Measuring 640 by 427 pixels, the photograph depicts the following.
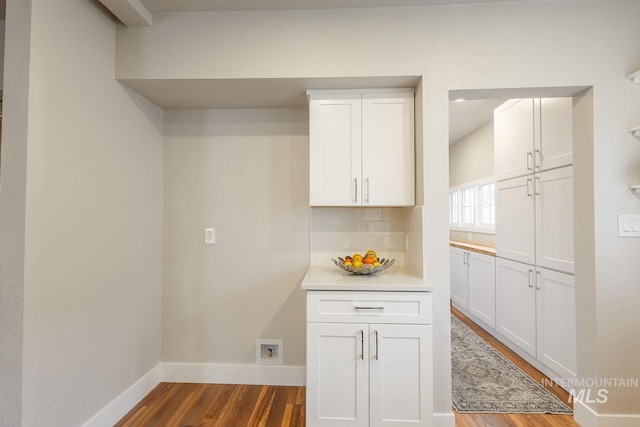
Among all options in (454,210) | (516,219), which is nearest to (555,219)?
(516,219)

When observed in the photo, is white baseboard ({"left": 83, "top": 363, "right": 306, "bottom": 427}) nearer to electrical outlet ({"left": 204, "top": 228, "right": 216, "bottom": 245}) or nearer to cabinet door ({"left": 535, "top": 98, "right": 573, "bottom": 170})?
electrical outlet ({"left": 204, "top": 228, "right": 216, "bottom": 245})

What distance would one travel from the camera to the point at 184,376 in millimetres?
2373

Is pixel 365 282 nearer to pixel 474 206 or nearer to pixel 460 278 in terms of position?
pixel 460 278

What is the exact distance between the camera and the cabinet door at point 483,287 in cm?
323

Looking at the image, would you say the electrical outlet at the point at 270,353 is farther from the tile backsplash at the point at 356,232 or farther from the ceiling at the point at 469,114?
the ceiling at the point at 469,114

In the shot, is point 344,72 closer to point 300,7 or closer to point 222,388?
point 300,7

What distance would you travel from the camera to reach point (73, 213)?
1.60 meters

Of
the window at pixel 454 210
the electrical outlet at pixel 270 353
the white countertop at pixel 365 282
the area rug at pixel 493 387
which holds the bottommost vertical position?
the area rug at pixel 493 387

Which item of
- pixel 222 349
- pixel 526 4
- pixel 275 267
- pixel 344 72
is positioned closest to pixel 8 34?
pixel 344 72

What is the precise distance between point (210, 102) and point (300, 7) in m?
0.91

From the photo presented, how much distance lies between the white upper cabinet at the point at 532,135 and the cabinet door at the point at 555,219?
0.10m

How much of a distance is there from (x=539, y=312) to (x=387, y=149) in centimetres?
184

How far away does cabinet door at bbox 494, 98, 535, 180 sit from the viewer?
2.61 metres

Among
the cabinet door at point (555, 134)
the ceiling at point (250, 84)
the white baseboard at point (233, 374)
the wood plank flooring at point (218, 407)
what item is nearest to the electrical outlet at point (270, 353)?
the white baseboard at point (233, 374)
